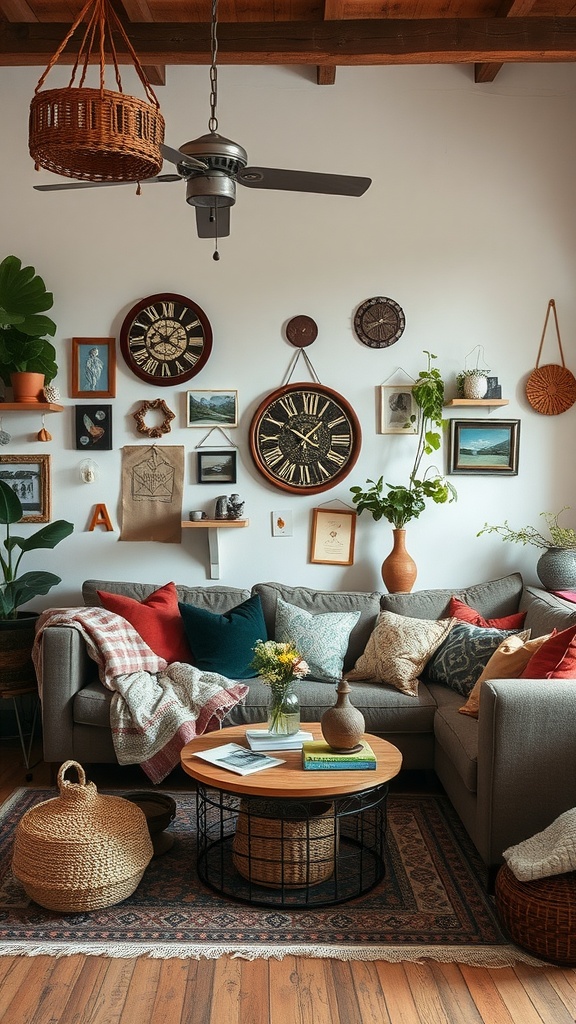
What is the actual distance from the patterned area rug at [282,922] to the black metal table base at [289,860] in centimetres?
5

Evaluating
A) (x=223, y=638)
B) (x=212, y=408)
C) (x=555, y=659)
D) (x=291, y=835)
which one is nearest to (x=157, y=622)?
(x=223, y=638)

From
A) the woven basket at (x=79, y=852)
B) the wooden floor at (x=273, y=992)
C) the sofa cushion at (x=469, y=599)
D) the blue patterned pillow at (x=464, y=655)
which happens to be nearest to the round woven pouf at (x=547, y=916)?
the wooden floor at (x=273, y=992)

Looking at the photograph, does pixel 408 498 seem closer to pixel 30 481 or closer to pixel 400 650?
pixel 400 650

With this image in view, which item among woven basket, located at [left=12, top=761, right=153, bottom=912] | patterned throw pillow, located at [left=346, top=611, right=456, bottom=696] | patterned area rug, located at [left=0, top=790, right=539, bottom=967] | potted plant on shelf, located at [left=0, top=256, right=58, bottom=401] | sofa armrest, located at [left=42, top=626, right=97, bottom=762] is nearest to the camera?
patterned area rug, located at [left=0, top=790, right=539, bottom=967]

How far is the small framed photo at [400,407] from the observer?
4816mm

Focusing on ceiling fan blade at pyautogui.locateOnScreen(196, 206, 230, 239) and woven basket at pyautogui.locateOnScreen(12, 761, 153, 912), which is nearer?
woven basket at pyautogui.locateOnScreen(12, 761, 153, 912)

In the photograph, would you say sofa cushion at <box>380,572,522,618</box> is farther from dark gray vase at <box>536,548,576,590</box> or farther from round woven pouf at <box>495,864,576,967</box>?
round woven pouf at <box>495,864,576,967</box>

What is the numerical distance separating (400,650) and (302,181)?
221 centimetres

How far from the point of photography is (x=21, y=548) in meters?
4.54

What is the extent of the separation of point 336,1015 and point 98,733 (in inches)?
73.1

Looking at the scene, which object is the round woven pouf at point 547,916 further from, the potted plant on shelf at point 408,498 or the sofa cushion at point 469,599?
the potted plant on shelf at point 408,498

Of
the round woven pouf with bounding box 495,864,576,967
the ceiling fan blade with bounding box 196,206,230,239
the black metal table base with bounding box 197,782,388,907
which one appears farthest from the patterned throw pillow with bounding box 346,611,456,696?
the ceiling fan blade with bounding box 196,206,230,239

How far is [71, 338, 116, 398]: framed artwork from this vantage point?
15.9 feet

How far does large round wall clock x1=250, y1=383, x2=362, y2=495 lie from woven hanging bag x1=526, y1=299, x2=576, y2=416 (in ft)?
3.14
